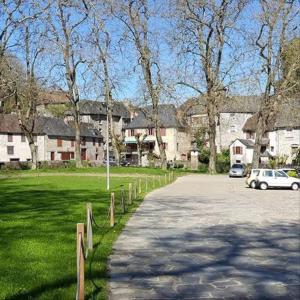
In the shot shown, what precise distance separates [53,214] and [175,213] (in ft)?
14.7

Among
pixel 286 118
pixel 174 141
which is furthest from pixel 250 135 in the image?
pixel 174 141

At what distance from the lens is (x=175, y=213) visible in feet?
62.5

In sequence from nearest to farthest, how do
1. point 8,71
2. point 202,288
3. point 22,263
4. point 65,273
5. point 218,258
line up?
point 202,288
point 65,273
point 22,263
point 218,258
point 8,71

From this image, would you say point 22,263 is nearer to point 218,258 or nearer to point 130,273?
point 130,273

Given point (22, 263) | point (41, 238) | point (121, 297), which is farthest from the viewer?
point (41, 238)

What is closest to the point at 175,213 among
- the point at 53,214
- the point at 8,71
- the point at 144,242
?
the point at 53,214

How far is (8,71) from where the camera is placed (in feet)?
137

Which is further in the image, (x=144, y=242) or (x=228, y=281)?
(x=144, y=242)

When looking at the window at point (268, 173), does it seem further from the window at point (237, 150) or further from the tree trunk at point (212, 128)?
the window at point (237, 150)

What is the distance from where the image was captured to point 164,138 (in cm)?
9344

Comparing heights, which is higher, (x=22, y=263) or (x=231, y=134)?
(x=231, y=134)

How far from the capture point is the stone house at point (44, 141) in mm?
82688

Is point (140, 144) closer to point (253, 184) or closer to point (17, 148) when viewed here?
point (17, 148)

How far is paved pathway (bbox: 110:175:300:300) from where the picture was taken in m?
7.94
